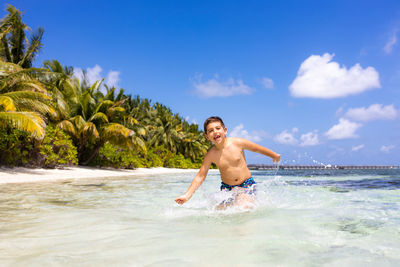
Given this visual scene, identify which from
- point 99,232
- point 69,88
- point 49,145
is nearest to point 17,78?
point 49,145

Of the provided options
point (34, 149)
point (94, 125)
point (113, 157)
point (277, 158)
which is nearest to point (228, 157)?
point (277, 158)

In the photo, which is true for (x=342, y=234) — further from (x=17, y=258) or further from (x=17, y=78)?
(x=17, y=78)

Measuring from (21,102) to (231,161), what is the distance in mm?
11607

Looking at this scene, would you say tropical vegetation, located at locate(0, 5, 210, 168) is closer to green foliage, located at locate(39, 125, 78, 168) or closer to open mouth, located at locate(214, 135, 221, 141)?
green foliage, located at locate(39, 125, 78, 168)

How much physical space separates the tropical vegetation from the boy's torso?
9373 mm

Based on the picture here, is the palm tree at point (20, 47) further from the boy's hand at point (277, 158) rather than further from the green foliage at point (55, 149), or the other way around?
the boy's hand at point (277, 158)

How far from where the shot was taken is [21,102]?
13.0 meters

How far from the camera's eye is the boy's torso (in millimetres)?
4613

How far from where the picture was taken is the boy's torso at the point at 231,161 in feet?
15.1

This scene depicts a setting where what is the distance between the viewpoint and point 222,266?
2.09 metres

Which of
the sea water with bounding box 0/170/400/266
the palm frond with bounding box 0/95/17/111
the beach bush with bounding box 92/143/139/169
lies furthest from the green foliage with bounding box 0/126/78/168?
the sea water with bounding box 0/170/400/266

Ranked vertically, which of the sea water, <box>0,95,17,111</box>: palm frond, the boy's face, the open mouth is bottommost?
the sea water

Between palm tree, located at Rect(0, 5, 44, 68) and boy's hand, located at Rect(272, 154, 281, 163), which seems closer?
boy's hand, located at Rect(272, 154, 281, 163)

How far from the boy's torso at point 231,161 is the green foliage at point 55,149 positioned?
13507mm
